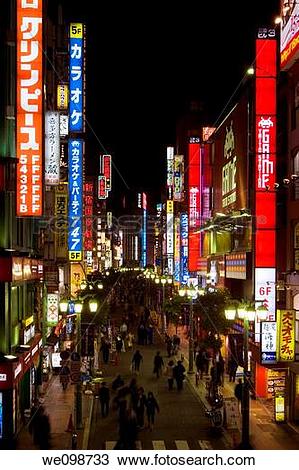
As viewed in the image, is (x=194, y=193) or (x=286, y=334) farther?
(x=194, y=193)

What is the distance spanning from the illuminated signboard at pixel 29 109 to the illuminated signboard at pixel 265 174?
9.72 m

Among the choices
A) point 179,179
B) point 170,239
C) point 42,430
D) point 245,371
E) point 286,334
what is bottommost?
point 42,430

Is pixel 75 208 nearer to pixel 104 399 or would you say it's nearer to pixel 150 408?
pixel 104 399

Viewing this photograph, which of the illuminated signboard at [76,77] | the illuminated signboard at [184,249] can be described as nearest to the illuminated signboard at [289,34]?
the illuminated signboard at [76,77]

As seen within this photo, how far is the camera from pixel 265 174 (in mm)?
29703

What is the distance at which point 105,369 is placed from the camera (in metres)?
37.1

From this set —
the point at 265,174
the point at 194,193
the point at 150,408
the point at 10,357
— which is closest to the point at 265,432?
the point at 150,408

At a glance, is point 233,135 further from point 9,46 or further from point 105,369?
point 9,46

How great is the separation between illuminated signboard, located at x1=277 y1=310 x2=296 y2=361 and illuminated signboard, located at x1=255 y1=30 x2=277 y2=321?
405 centimetres

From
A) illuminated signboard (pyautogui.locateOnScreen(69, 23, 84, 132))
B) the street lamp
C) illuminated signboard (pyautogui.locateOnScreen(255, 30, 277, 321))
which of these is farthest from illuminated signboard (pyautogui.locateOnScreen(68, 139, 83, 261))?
the street lamp

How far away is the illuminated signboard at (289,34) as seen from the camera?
89.8 ft
